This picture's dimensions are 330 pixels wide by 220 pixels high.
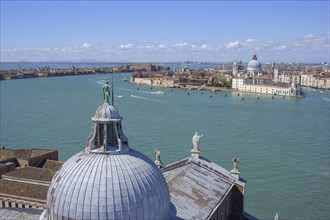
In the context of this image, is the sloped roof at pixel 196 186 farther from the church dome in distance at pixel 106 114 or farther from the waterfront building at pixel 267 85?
the waterfront building at pixel 267 85

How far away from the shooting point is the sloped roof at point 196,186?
317 inches

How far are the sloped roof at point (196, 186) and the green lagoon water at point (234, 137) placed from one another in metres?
5.07

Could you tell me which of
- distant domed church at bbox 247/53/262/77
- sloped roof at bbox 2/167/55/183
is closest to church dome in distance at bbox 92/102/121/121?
sloped roof at bbox 2/167/55/183

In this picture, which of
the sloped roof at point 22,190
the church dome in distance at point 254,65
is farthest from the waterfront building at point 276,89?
the sloped roof at point 22,190

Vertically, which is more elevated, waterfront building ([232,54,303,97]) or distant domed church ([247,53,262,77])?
distant domed church ([247,53,262,77])

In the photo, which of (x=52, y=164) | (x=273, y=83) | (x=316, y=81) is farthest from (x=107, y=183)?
(x=316, y=81)

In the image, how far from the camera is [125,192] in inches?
230

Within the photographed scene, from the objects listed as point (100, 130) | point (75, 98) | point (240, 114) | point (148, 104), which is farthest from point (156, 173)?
point (75, 98)

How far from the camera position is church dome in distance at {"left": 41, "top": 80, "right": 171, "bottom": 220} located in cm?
576

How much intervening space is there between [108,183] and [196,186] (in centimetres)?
360

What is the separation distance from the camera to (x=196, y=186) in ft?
29.8

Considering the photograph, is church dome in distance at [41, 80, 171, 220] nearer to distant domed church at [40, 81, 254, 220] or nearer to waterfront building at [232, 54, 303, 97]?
distant domed church at [40, 81, 254, 220]

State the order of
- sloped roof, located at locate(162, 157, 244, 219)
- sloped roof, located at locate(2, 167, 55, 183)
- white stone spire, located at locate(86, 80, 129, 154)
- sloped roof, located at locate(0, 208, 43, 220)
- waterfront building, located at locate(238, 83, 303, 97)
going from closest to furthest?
1. white stone spire, located at locate(86, 80, 129, 154)
2. sloped roof, located at locate(162, 157, 244, 219)
3. sloped roof, located at locate(0, 208, 43, 220)
4. sloped roof, located at locate(2, 167, 55, 183)
5. waterfront building, located at locate(238, 83, 303, 97)

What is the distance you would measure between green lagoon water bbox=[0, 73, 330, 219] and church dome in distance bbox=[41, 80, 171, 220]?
29.9 ft
